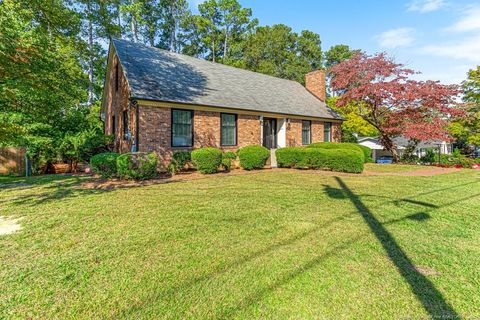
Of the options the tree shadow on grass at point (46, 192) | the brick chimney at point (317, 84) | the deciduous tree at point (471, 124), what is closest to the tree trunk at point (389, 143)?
the brick chimney at point (317, 84)

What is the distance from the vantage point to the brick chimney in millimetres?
21328

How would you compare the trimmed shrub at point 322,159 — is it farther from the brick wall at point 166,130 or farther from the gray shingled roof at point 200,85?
the gray shingled roof at point 200,85

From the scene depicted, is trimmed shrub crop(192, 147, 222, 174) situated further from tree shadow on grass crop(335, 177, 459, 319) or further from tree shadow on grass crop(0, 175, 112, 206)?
tree shadow on grass crop(335, 177, 459, 319)

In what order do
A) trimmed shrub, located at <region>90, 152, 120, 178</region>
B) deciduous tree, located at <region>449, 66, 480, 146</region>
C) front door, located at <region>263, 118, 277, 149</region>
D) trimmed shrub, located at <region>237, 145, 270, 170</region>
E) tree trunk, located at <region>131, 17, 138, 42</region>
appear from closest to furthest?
trimmed shrub, located at <region>90, 152, 120, 178</region>, trimmed shrub, located at <region>237, 145, 270, 170</region>, front door, located at <region>263, 118, 277, 149</region>, deciduous tree, located at <region>449, 66, 480, 146</region>, tree trunk, located at <region>131, 17, 138, 42</region>

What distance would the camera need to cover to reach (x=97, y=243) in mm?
3752

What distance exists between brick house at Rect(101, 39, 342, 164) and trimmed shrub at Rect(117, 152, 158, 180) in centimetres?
181

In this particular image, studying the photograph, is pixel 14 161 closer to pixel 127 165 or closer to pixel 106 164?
pixel 106 164

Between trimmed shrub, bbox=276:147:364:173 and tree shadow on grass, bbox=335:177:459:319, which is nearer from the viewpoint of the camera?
tree shadow on grass, bbox=335:177:459:319

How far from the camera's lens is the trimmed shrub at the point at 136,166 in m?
8.84

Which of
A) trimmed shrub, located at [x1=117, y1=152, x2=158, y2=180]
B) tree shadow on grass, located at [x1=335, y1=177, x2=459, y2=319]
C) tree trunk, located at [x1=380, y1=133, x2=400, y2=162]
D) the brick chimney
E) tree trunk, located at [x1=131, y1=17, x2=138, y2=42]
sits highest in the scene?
tree trunk, located at [x1=131, y1=17, x2=138, y2=42]

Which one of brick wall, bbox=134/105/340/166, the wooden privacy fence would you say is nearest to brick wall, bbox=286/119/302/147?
brick wall, bbox=134/105/340/166

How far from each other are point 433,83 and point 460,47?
87.3 inches

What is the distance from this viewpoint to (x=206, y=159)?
1084 cm

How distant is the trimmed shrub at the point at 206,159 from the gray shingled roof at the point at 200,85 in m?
2.58
